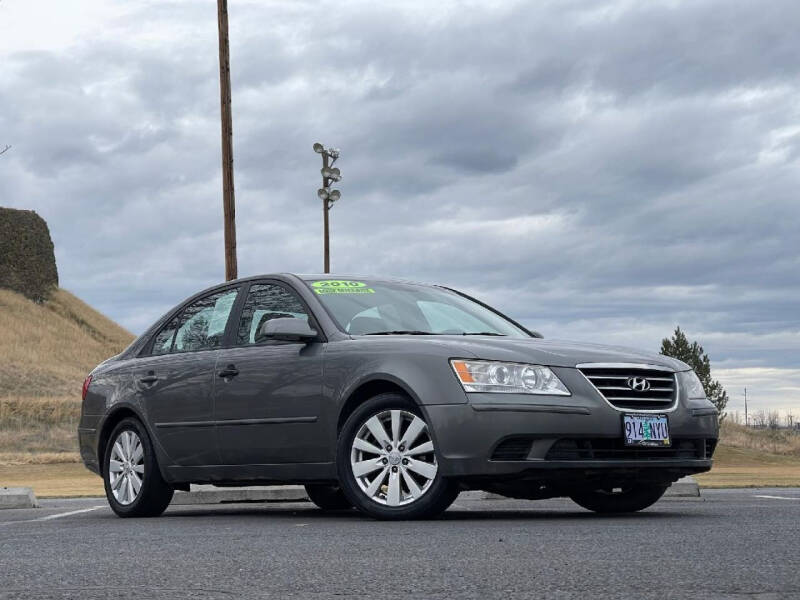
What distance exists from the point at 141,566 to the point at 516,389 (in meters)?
2.87

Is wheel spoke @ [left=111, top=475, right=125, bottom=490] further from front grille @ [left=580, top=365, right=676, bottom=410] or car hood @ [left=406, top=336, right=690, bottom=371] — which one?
front grille @ [left=580, top=365, right=676, bottom=410]

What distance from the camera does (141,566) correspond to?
628cm

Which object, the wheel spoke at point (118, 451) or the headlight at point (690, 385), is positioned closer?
the headlight at point (690, 385)

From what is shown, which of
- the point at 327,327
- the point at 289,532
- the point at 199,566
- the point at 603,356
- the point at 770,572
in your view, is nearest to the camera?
the point at 770,572

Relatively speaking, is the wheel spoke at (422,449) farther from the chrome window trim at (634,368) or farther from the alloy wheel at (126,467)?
the alloy wheel at (126,467)

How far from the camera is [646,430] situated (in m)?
8.56

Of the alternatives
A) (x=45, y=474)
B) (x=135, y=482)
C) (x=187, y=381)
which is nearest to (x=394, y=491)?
(x=187, y=381)

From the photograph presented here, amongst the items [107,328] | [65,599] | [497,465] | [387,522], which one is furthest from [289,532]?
[107,328]

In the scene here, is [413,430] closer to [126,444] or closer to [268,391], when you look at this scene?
[268,391]

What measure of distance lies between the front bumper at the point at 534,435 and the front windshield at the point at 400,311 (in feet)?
3.83

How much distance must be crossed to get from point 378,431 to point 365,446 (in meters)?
0.14

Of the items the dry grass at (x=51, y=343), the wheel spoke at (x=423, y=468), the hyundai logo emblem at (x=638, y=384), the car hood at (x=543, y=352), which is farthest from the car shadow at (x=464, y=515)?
the dry grass at (x=51, y=343)

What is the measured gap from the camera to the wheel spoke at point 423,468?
27.5 ft

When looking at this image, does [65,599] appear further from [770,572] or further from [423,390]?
[423,390]
